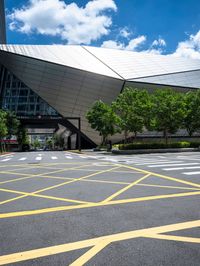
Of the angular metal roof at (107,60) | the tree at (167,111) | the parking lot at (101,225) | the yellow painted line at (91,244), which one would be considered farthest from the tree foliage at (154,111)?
the yellow painted line at (91,244)

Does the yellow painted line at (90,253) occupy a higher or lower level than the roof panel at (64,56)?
lower

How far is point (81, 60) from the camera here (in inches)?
2522

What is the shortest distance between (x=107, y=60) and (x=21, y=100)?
2274 centimetres

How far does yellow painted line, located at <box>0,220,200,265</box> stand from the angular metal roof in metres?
57.3

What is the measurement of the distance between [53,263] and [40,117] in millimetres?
58114

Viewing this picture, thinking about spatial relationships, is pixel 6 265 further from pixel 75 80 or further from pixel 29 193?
pixel 75 80

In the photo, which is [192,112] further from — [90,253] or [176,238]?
[90,253]

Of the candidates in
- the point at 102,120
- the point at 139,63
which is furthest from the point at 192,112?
the point at 139,63

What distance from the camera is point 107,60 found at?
67312 mm

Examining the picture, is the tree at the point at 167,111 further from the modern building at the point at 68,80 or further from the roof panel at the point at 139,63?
the roof panel at the point at 139,63

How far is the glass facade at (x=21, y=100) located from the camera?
63875 mm

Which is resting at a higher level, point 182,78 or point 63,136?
point 182,78

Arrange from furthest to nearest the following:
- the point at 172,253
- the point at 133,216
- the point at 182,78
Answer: the point at 182,78 → the point at 133,216 → the point at 172,253

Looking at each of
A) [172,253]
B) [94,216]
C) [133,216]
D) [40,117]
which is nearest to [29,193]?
[94,216]
